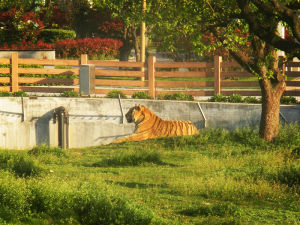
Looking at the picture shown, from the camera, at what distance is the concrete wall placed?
22078 mm

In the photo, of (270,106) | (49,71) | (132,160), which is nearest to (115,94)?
(49,71)

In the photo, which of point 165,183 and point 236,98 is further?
point 236,98

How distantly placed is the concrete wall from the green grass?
3157 mm

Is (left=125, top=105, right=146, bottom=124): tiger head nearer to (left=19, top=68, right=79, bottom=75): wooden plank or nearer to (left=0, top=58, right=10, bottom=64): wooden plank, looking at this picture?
(left=19, top=68, right=79, bottom=75): wooden plank

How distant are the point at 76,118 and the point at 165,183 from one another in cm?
1162

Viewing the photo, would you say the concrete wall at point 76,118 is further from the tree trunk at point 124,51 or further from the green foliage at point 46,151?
the tree trunk at point 124,51

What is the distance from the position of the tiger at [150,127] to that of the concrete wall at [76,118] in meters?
1.62

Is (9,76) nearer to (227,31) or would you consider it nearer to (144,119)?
(144,119)

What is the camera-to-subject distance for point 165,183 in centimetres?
1259

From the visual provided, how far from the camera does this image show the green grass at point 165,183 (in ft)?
30.2

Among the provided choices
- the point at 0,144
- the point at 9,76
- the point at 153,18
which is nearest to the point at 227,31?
the point at 153,18

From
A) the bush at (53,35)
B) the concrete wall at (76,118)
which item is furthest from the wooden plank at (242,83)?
the bush at (53,35)

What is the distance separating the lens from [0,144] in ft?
76.2

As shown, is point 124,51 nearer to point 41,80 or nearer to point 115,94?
point 41,80
